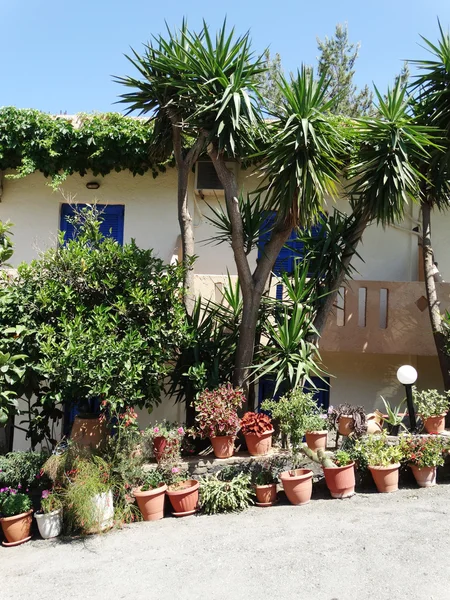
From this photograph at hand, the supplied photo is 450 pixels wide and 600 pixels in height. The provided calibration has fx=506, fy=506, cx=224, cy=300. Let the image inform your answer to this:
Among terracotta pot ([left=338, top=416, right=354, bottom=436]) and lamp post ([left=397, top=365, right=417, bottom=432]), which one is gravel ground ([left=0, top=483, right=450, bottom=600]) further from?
lamp post ([left=397, top=365, right=417, bottom=432])

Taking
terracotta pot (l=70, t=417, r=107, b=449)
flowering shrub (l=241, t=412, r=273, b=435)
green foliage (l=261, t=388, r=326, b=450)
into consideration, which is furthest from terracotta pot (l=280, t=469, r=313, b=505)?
terracotta pot (l=70, t=417, r=107, b=449)

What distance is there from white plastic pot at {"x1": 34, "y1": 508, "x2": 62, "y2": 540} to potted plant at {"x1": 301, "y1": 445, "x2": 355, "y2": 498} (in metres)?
3.06

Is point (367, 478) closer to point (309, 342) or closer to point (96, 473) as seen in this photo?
point (309, 342)

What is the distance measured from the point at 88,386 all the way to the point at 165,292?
1.46 m

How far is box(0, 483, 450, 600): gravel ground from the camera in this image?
4.12m

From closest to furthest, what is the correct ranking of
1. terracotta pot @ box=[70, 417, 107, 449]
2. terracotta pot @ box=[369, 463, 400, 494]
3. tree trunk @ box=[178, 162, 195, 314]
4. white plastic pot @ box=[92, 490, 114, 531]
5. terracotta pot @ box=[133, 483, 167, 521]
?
white plastic pot @ box=[92, 490, 114, 531] → terracotta pot @ box=[133, 483, 167, 521] → terracotta pot @ box=[369, 463, 400, 494] → terracotta pot @ box=[70, 417, 107, 449] → tree trunk @ box=[178, 162, 195, 314]

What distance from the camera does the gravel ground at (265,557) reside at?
4.12 meters

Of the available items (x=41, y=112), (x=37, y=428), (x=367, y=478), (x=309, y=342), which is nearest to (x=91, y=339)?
(x=37, y=428)

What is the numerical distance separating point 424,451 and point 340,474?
109cm

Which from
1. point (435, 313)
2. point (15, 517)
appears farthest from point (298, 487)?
point (435, 313)

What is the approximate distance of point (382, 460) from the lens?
6012 millimetres

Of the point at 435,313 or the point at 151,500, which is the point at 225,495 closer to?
the point at 151,500

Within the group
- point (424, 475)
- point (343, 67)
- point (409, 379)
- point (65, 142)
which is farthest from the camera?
point (343, 67)

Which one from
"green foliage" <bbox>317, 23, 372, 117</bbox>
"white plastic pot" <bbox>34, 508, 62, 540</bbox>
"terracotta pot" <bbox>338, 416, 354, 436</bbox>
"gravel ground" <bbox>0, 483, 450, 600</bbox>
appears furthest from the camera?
"green foliage" <bbox>317, 23, 372, 117</bbox>
